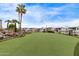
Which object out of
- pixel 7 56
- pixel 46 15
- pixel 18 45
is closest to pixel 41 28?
pixel 46 15

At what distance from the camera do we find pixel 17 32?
1.71 meters

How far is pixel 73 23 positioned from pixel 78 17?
2.2 inches

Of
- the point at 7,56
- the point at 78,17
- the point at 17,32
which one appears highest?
the point at 78,17

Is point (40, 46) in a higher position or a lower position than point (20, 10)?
lower

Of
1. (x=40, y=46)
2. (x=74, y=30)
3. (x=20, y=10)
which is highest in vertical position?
(x=20, y=10)

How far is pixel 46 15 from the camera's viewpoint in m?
1.69

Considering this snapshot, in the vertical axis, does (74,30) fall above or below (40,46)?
above

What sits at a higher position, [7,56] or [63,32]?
[63,32]

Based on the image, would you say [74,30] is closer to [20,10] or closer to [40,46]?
[40,46]

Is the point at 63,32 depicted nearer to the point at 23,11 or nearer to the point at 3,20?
the point at 23,11

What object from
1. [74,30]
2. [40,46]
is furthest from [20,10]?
[74,30]

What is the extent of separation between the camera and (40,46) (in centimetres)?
168

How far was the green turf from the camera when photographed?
1.67 meters

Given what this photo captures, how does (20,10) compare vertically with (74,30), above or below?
above
